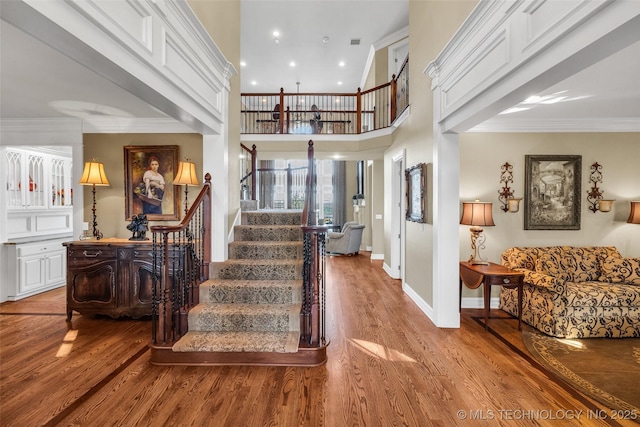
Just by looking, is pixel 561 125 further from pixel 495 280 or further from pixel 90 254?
pixel 90 254

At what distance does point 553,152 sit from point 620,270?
1747mm

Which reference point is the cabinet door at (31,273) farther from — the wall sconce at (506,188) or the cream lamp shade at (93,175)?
the wall sconce at (506,188)

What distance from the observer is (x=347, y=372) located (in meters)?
2.71

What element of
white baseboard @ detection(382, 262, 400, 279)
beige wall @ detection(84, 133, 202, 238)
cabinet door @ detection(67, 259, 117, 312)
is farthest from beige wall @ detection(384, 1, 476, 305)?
cabinet door @ detection(67, 259, 117, 312)

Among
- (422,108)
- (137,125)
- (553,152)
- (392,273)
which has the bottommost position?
(392,273)

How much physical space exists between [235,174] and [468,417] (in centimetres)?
352

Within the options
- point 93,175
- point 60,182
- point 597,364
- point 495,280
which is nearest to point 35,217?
point 60,182

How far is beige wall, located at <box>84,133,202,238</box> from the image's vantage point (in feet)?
14.7

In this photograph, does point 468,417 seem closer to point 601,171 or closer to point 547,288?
point 547,288

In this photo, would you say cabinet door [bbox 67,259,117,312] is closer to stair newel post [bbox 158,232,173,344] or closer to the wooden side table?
stair newel post [bbox 158,232,173,344]

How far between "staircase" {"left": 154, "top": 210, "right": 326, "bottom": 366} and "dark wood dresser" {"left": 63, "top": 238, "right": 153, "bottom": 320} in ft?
3.29

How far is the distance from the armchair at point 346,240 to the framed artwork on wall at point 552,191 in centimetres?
462

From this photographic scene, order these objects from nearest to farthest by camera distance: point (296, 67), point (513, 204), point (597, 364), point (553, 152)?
1. point (597, 364)
2. point (513, 204)
3. point (553, 152)
4. point (296, 67)

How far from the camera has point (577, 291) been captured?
11.3 feet
